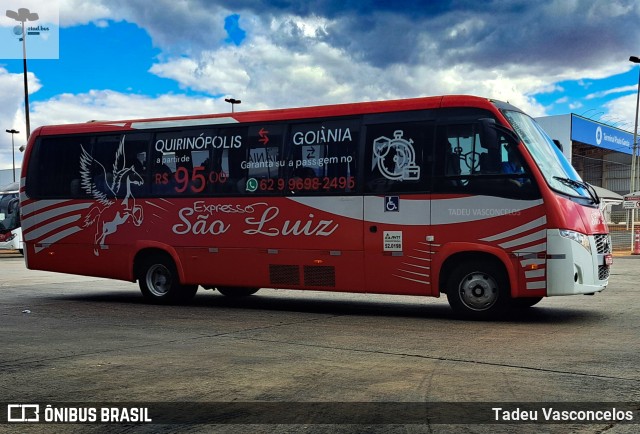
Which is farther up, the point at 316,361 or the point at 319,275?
the point at 319,275

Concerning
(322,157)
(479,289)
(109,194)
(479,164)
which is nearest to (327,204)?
(322,157)

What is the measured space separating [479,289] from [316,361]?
407 cm

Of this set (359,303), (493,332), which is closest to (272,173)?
(359,303)

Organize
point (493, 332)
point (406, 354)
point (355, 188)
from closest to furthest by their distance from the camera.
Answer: point (406, 354) → point (493, 332) → point (355, 188)

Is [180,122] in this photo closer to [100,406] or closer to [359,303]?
[359,303]

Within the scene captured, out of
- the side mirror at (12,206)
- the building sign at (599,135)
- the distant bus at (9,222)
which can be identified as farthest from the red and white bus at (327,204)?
the building sign at (599,135)

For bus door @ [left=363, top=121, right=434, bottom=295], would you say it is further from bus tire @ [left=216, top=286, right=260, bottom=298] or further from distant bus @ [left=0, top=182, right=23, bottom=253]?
distant bus @ [left=0, top=182, right=23, bottom=253]

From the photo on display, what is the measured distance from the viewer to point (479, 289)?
35.2 feet

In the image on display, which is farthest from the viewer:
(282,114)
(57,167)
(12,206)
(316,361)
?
(12,206)

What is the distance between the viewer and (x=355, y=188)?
11.5 metres

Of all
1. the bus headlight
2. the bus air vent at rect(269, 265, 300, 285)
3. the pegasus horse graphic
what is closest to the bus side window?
the bus air vent at rect(269, 265, 300, 285)

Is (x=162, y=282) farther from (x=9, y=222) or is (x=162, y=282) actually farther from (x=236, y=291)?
(x=9, y=222)

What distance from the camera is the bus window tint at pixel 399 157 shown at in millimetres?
11016

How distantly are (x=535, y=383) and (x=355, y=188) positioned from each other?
568cm
